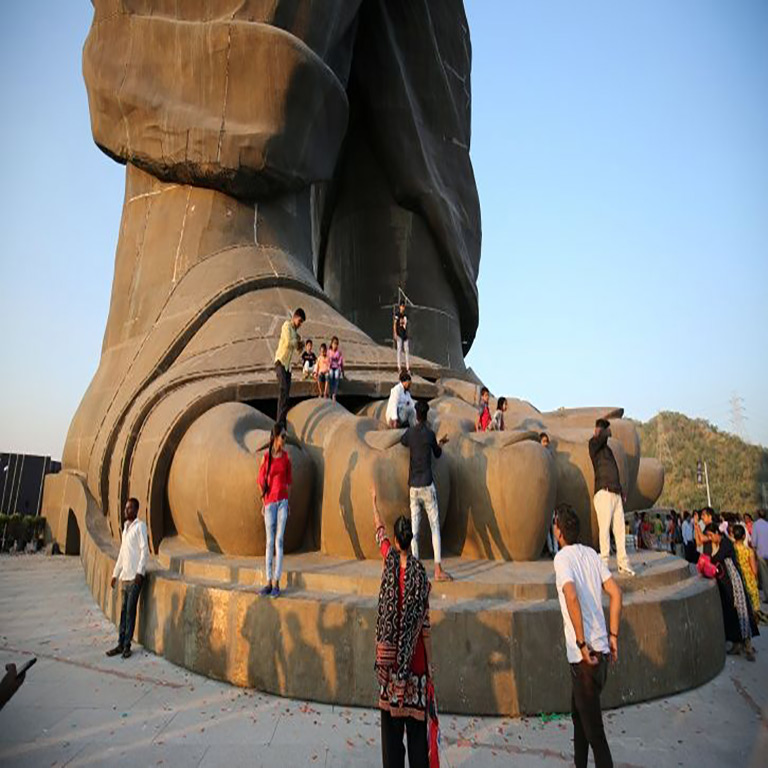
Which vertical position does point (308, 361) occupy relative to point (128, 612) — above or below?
above

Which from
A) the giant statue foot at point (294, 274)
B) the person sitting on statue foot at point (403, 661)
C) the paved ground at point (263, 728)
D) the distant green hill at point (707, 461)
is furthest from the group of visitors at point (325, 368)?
the distant green hill at point (707, 461)

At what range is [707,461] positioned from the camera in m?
46.5

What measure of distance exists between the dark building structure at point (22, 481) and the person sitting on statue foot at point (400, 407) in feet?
47.6

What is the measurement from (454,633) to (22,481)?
1732 centimetres

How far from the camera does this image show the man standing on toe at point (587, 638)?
2.72 metres

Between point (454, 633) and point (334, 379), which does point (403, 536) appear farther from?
point (334, 379)

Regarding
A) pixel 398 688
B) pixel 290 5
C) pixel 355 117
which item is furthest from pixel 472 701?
pixel 355 117

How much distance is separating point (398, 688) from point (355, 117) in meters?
14.0

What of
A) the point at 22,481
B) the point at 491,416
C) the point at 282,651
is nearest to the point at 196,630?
the point at 282,651

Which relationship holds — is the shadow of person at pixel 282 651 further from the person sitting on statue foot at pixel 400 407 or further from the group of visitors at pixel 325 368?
the group of visitors at pixel 325 368

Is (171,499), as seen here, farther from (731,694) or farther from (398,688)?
(731,694)

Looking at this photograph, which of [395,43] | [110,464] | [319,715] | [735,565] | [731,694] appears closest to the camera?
[319,715]

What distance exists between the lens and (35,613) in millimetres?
6320

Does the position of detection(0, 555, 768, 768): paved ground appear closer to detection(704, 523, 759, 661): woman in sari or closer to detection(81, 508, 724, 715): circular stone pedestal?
detection(81, 508, 724, 715): circular stone pedestal
